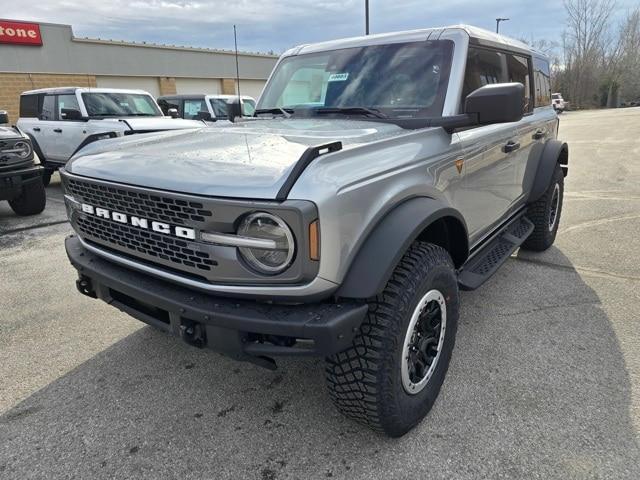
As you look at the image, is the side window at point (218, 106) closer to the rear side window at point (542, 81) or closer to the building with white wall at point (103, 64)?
the rear side window at point (542, 81)

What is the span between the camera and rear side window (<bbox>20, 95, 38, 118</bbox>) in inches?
405

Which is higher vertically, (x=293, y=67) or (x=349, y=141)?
(x=293, y=67)

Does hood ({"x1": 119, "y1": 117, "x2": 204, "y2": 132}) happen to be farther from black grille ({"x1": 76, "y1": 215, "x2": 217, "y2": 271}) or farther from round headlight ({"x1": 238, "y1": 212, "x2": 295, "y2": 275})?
round headlight ({"x1": 238, "y1": 212, "x2": 295, "y2": 275})

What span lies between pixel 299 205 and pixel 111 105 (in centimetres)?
919

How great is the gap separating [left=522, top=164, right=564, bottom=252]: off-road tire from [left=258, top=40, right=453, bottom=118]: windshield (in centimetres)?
226

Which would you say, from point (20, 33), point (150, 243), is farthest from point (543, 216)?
point (20, 33)

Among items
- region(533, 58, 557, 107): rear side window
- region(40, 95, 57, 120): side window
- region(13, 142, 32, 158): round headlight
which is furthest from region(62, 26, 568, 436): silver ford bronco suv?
region(40, 95, 57, 120): side window

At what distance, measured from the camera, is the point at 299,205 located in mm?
1699

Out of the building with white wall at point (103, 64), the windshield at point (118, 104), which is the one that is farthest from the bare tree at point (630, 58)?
the windshield at point (118, 104)

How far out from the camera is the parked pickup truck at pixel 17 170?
20.5 feet

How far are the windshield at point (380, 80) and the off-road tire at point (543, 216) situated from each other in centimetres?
226

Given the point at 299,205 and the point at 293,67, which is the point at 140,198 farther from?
the point at 293,67

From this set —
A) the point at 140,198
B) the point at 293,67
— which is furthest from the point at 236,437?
the point at 293,67

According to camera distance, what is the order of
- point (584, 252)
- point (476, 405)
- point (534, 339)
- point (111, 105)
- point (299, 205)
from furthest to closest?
point (111, 105), point (584, 252), point (534, 339), point (476, 405), point (299, 205)
